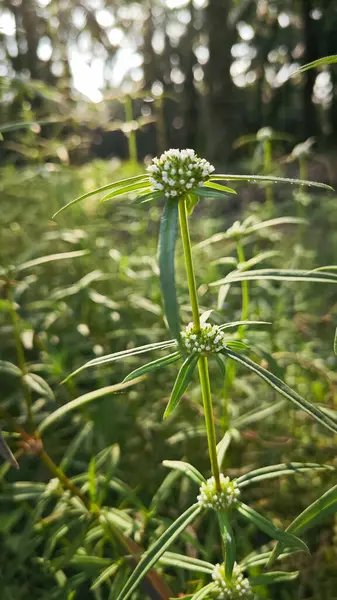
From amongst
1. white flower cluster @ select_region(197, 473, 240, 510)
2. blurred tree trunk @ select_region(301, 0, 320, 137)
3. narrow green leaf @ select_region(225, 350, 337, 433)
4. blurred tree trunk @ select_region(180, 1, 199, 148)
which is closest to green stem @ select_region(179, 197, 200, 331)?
narrow green leaf @ select_region(225, 350, 337, 433)

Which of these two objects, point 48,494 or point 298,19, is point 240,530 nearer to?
point 48,494

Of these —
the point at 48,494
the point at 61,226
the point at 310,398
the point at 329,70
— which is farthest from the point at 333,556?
the point at 329,70

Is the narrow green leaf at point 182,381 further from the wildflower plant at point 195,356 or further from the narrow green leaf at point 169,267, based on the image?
the narrow green leaf at point 169,267

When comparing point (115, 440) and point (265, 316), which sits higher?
point (265, 316)

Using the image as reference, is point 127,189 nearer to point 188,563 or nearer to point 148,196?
point 148,196

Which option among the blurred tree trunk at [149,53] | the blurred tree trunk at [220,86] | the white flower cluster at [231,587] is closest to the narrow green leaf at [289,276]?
the white flower cluster at [231,587]
